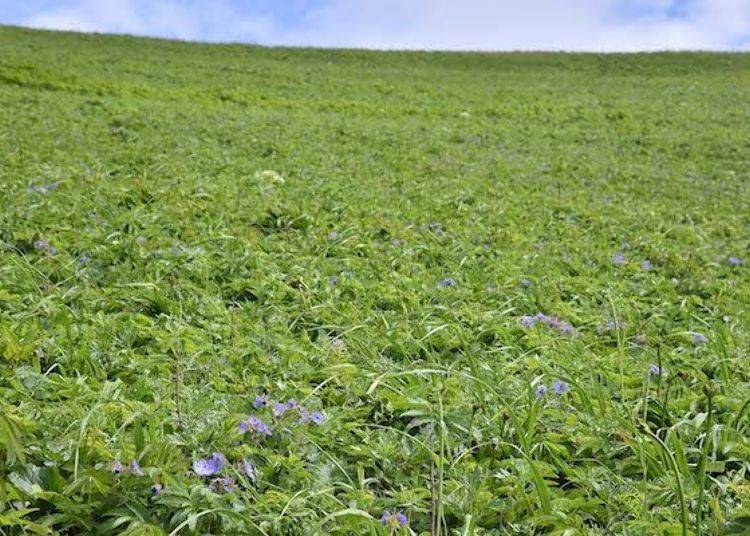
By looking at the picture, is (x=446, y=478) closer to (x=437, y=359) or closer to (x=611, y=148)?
(x=437, y=359)

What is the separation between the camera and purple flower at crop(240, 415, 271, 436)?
2.49m

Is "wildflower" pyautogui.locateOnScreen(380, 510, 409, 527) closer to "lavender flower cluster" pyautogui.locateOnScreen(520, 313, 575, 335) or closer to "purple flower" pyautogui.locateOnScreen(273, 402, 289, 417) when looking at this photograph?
"purple flower" pyautogui.locateOnScreen(273, 402, 289, 417)

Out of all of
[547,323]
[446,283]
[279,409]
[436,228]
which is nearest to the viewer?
[279,409]

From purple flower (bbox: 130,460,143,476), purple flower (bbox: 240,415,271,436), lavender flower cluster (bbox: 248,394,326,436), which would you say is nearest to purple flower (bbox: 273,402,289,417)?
lavender flower cluster (bbox: 248,394,326,436)

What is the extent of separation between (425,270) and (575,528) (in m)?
3.18

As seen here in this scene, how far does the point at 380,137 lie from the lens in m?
13.7

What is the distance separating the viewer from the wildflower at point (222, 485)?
7.26 feet

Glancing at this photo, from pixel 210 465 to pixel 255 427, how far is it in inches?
10.6

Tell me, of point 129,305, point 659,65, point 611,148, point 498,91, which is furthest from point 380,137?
point 659,65

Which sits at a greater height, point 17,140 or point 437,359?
point 17,140

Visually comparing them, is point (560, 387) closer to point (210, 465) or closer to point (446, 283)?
point (210, 465)

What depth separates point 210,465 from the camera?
7.46ft

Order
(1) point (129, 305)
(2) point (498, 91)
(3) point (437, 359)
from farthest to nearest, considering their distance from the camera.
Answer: (2) point (498, 91) < (1) point (129, 305) < (3) point (437, 359)

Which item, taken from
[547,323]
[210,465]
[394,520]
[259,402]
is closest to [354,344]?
[259,402]
